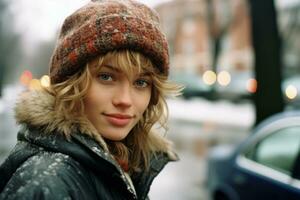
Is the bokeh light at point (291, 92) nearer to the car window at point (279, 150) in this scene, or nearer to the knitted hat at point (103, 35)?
the car window at point (279, 150)

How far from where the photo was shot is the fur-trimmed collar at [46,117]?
1705 millimetres

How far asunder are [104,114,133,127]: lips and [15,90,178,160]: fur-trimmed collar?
0.07 m

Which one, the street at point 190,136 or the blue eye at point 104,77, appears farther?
the street at point 190,136

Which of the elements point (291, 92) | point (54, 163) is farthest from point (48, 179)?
point (291, 92)

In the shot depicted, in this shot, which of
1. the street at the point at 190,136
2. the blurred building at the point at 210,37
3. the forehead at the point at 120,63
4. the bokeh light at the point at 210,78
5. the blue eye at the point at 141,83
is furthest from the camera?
the blurred building at the point at 210,37

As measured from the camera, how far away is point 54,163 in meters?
1.55

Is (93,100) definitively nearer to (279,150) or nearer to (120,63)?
(120,63)

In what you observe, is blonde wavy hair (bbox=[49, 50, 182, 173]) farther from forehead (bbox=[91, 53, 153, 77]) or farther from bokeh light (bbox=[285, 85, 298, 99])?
bokeh light (bbox=[285, 85, 298, 99])

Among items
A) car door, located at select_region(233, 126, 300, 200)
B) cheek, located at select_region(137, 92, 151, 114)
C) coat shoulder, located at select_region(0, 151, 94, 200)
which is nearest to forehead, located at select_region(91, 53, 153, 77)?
cheek, located at select_region(137, 92, 151, 114)

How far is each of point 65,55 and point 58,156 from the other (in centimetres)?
38

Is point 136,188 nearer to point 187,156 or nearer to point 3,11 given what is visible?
point 187,156

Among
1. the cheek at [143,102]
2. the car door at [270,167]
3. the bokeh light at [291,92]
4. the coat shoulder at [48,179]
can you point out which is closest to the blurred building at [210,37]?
the bokeh light at [291,92]

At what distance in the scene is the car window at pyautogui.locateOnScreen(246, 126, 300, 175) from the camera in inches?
162

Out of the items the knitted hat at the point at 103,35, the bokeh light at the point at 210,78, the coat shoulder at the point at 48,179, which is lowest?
the coat shoulder at the point at 48,179
